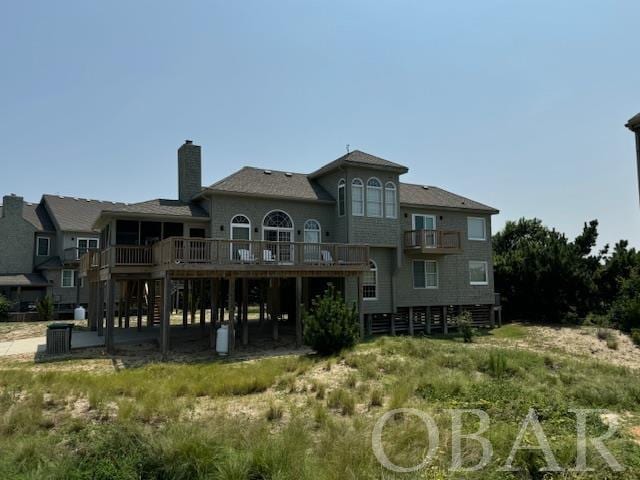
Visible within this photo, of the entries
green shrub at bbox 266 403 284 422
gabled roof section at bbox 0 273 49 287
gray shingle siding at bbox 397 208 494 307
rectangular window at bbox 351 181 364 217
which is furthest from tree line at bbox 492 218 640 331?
gabled roof section at bbox 0 273 49 287

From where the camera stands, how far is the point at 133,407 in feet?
27.5

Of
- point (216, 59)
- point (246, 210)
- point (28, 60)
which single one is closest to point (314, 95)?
point (216, 59)

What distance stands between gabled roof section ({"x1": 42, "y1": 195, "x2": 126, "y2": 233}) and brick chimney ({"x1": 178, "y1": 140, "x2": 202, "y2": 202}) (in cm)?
1385

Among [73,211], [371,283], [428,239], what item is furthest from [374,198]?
[73,211]

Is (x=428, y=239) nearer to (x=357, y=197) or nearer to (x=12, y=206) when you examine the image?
(x=357, y=197)

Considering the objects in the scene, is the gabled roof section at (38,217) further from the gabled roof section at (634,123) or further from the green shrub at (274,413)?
the gabled roof section at (634,123)

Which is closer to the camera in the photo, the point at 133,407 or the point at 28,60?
the point at 133,407

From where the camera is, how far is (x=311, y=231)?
21812 mm

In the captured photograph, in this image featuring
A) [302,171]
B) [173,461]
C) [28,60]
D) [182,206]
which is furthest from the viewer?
[302,171]

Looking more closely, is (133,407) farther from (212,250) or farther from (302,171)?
(302,171)

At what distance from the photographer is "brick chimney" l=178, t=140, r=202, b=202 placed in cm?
2114

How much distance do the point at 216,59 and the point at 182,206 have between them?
688 centimetres

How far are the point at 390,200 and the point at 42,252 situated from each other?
2693 cm

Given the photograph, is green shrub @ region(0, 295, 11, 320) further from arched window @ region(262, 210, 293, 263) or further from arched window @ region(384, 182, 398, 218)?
arched window @ region(384, 182, 398, 218)
